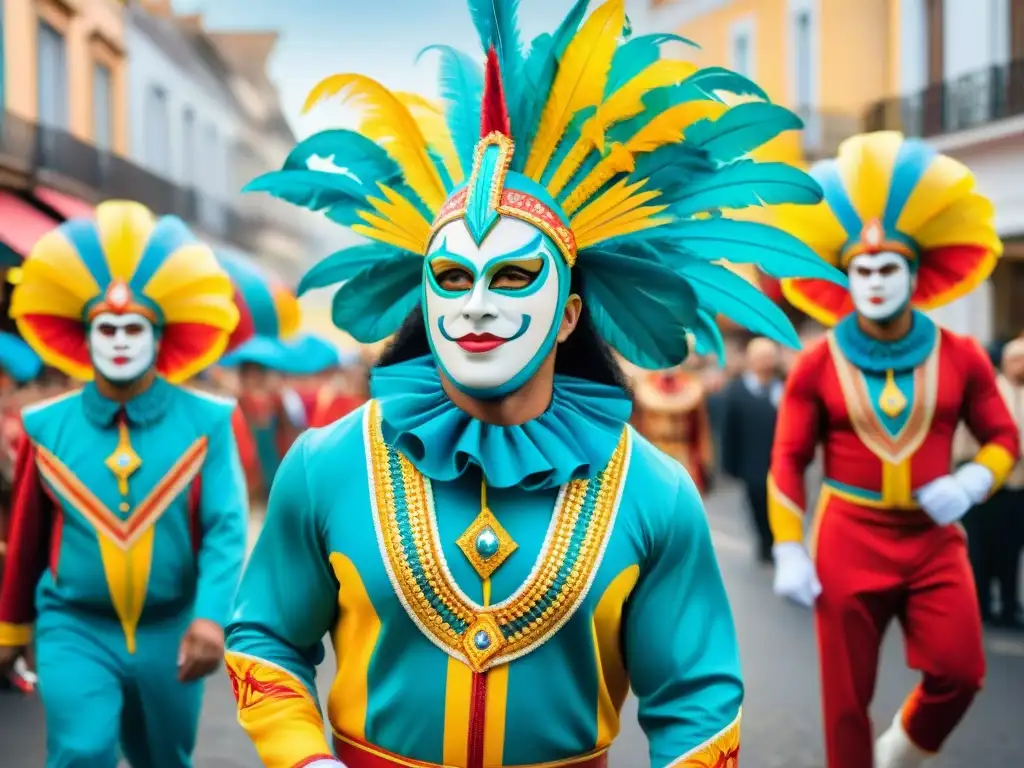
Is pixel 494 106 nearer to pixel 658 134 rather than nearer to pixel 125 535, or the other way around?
pixel 658 134

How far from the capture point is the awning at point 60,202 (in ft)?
52.5

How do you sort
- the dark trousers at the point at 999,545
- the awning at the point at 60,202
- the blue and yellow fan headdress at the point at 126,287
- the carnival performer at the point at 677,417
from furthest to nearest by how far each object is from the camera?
the awning at the point at 60,202
the carnival performer at the point at 677,417
the dark trousers at the point at 999,545
the blue and yellow fan headdress at the point at 126,287

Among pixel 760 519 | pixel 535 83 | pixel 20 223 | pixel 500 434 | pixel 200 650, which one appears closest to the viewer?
pixel 500 434

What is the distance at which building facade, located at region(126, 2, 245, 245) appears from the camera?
21.6 metres

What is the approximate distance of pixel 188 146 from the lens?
973 inches

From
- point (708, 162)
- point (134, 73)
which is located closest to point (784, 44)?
point (134, 73)

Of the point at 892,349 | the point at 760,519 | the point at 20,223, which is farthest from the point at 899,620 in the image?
the point at 20,223

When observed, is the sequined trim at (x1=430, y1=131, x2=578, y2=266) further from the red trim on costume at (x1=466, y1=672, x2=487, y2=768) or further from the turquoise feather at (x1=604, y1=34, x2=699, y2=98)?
the red trim on costume at (x1=466, y1=672, x2=487, y2=768)

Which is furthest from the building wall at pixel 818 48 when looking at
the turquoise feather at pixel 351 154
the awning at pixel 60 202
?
the turquoise feather at pixel 351 154

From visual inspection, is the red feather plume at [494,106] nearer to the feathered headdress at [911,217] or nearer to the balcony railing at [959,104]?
the feathered headdress at [911,217]

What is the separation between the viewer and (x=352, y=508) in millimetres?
2619

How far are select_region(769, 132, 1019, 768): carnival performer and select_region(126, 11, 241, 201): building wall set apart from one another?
17.5 m

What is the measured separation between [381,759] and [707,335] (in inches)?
42.3

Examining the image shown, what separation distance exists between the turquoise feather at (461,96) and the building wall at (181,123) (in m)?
18.7
